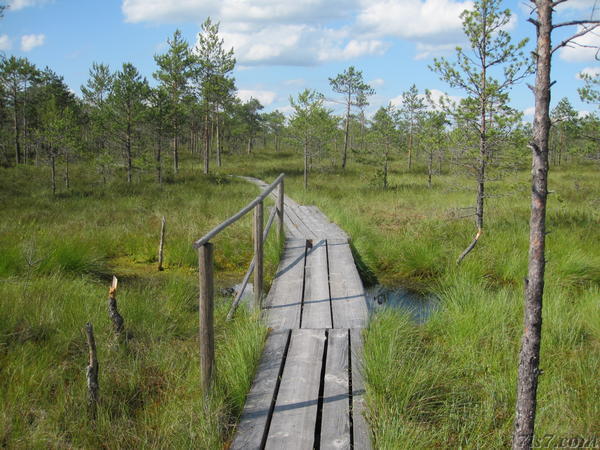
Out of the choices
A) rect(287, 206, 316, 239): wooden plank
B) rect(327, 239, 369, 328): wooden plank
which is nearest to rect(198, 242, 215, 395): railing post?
rect(327, 239, 369, 328): wooden plank

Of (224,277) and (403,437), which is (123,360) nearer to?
(403,437)

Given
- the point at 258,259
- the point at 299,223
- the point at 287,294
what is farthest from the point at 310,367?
the point at 299,223

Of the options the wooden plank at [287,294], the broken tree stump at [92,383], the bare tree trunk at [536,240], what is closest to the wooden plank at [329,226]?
the wooden plank at [287,294]

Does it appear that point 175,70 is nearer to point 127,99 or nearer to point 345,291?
point 127,99

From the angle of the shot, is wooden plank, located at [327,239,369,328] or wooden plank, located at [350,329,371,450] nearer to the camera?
wooden plank, located at [350,329,371,450]

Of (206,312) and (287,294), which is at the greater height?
(206,312)

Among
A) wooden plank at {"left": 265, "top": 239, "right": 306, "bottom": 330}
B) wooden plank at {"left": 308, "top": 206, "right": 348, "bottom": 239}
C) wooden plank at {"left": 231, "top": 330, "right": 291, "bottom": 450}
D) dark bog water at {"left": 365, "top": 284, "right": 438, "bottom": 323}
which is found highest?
wooden plank at {"left": 308, "top": 206, "right": 348, "bottom": 239}

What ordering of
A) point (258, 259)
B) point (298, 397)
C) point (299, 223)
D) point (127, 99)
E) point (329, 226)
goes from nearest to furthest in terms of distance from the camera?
point (298, 397) < point (258, 259) < point (329, 226) < point (299, 223) < point (127, 99)

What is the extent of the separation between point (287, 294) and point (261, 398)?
7.45 feet

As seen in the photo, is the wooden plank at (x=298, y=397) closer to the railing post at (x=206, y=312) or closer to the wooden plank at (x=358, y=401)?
the wooden plank at (x=358, y=401)

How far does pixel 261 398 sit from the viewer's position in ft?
10.1

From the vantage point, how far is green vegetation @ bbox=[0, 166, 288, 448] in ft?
9.18

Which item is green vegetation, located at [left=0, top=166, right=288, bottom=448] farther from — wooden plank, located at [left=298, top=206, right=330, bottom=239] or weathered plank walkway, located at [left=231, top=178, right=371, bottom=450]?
wooden plank, located at [left=298, top=206, right=330, bottom=239]

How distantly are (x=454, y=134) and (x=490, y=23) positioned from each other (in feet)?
6.56
